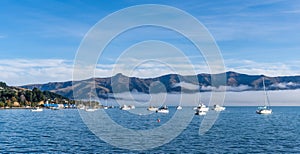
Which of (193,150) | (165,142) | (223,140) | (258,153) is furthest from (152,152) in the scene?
(223,140)

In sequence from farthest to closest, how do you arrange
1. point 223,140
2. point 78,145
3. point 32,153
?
1. point 223,140
2. point 78,145
3. point 32,153

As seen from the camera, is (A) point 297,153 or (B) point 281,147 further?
(B) point 281,147

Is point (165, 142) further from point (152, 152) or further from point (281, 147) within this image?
point (281, 147)

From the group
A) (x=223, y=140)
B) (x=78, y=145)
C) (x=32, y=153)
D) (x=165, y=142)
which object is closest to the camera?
(x=32, y=153)

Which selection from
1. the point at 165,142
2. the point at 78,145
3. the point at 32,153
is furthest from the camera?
the point at 165,142

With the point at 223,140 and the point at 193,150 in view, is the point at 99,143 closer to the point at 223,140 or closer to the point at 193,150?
the point at 193,150

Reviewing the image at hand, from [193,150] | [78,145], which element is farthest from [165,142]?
[78,145]

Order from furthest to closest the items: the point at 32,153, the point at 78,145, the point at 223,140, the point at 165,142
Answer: the point at 223,140, the point at 165,142, the point at 78,145, the point at 32,153

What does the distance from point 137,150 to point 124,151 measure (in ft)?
8.36

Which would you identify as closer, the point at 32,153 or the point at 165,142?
the point at 32,153

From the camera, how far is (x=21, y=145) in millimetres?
72688

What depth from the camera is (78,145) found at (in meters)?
71.6

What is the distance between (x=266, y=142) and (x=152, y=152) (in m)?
31.1

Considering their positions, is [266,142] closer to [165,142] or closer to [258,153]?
[258,153]
